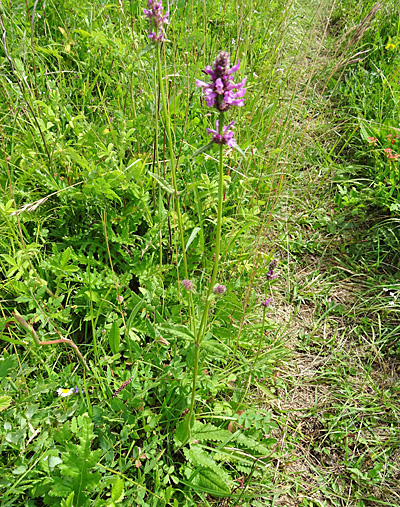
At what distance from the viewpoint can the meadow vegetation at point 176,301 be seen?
1322 mm

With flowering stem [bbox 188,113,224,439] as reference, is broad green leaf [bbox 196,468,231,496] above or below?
below

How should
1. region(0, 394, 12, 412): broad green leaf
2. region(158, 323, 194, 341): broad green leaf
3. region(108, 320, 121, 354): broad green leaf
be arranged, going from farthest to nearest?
region(108, 320, 121, 354): broad green leaf
region(158, 323, 194, 341): broad green leaf
region(0, 394, 12, 412): broad green leaf

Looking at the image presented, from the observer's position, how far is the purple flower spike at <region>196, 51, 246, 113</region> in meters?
0.88

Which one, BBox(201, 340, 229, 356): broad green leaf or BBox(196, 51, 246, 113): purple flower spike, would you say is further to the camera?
BBox(201, 340, 229, 356): broad green leaf

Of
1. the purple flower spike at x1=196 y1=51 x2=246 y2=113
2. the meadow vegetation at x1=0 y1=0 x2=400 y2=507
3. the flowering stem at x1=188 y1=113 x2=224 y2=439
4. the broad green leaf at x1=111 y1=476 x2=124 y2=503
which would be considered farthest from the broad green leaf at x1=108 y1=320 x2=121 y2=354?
the purple flower spike at x1=196 y1=51 x2=246 y2=113

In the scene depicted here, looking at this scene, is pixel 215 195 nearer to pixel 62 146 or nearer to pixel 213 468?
pixel 62 146

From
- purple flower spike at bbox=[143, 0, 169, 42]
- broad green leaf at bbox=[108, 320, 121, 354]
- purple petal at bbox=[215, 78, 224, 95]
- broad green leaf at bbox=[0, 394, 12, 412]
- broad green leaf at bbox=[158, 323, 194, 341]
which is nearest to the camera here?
purple petal at bbox=[215, 78, 224, 95]

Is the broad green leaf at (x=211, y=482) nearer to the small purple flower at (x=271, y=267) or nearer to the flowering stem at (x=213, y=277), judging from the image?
the flowering stem at (x=213, y=277)

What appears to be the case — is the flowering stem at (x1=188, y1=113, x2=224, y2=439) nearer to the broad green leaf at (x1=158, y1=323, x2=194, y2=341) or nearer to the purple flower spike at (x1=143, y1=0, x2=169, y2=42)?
the broad green leaf at (x1=158, y1=323, x2=194, y2=341)

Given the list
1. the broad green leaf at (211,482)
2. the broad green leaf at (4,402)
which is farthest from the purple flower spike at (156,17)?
the broad green leaf at (211,482)

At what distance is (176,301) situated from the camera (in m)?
1.76

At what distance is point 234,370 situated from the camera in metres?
1.66

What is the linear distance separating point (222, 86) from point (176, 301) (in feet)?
3.57

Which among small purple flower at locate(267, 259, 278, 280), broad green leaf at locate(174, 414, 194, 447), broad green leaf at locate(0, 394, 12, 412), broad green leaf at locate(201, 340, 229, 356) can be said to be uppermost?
small purple flower at locate(267, 259, 278, 280)
